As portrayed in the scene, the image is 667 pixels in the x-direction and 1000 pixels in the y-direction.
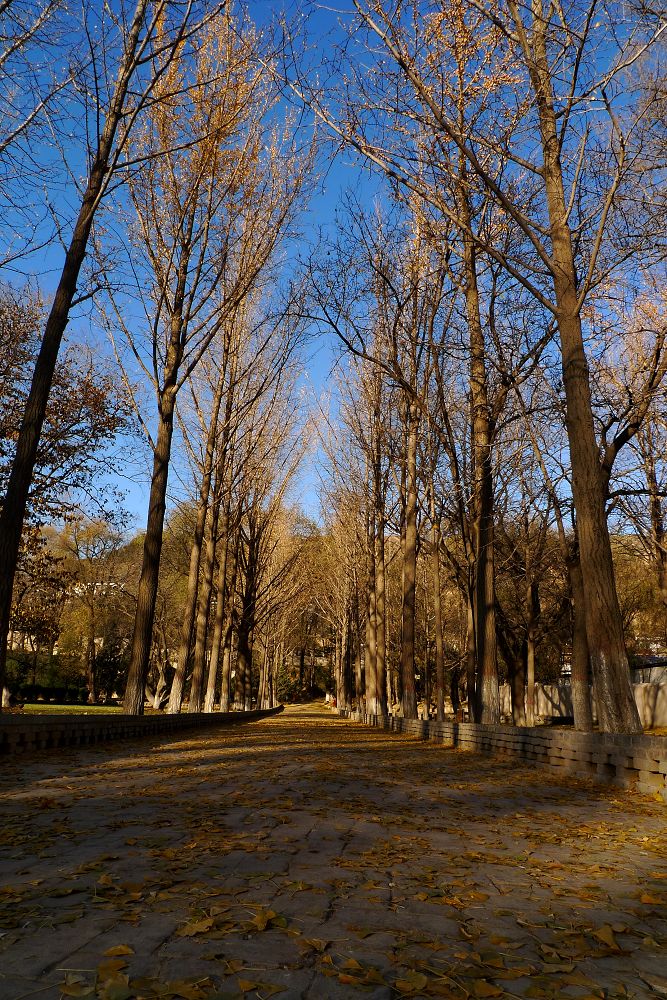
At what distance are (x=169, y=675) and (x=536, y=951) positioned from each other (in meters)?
60.3

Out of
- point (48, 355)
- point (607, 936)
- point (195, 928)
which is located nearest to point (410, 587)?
point (48, 355)

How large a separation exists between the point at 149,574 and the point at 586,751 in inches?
353

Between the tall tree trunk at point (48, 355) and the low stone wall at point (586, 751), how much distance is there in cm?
702

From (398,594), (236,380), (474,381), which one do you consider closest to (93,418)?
(236,380)

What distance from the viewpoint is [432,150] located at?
1087cm

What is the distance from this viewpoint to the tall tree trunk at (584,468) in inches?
340

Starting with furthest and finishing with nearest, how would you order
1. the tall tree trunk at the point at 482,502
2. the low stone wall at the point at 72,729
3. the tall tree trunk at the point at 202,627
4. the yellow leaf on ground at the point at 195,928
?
the tall tree trunk at the point at 202,627, the tall tree trunk at the point at 482,502, the low stone wall at the point at 72,729, the yellow leaf on ground at the point at 195,928

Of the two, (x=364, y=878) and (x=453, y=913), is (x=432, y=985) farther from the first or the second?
(x=364, y=878)

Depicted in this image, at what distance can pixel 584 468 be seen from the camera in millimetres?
9422

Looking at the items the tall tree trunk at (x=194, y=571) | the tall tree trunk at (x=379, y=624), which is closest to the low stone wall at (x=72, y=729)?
the tall tree trunk at (x=194, y=571)

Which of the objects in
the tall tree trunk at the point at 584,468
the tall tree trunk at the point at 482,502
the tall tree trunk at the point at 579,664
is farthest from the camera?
the tall tree trunk at the point at 579,664

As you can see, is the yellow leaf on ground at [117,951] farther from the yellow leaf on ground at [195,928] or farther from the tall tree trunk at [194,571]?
the tall tree trunk at [194,571]

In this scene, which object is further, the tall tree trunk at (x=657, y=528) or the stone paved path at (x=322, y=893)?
the tall tree trunk at (x=657, y=528)

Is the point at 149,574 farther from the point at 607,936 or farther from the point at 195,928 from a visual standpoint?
the point at 607,936
